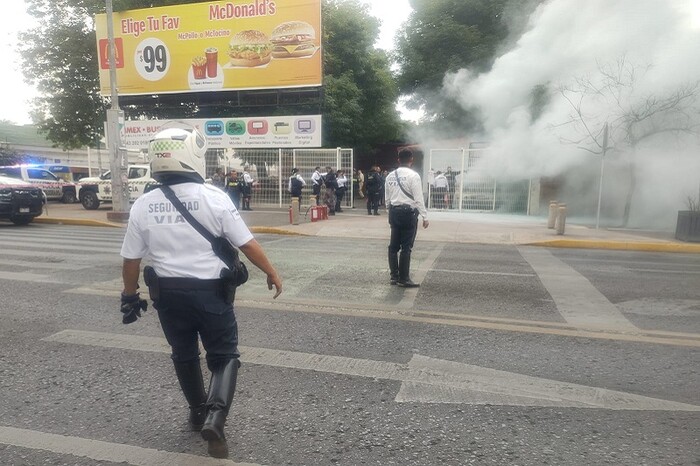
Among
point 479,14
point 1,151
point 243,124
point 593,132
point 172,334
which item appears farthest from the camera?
point 1,151

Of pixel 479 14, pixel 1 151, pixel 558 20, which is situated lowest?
pixel 1 151

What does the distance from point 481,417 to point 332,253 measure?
6.59 meters

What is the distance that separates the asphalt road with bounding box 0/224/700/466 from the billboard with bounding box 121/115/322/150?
43.9 feet

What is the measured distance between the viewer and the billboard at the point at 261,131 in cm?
1966

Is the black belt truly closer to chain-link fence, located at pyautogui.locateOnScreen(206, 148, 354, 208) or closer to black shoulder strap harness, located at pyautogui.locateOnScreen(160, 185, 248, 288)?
black shoulder strap harness, located at pyautogui.locateOnScreen(160, 185, 248, 288)

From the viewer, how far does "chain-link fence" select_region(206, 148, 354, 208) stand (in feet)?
66.7

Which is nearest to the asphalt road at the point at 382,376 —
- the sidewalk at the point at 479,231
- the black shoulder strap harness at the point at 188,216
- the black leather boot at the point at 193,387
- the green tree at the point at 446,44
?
the black leather boot at the point at 193,387

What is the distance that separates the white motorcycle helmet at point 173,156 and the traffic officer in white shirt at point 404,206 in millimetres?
4022

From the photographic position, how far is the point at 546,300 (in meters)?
6.05

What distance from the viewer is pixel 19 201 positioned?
539 inches

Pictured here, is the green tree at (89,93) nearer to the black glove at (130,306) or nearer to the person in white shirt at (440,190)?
the person in white shirt at (440,190)

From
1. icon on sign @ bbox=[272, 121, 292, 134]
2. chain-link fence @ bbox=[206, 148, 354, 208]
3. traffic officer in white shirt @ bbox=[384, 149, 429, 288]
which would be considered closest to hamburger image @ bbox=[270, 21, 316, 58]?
icon on sign @ bbox=[272, 121, 292, 134]

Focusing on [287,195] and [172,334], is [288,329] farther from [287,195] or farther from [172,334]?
[287,195]

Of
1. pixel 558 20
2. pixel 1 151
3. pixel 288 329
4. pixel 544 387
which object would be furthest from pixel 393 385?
pixel 1 151
